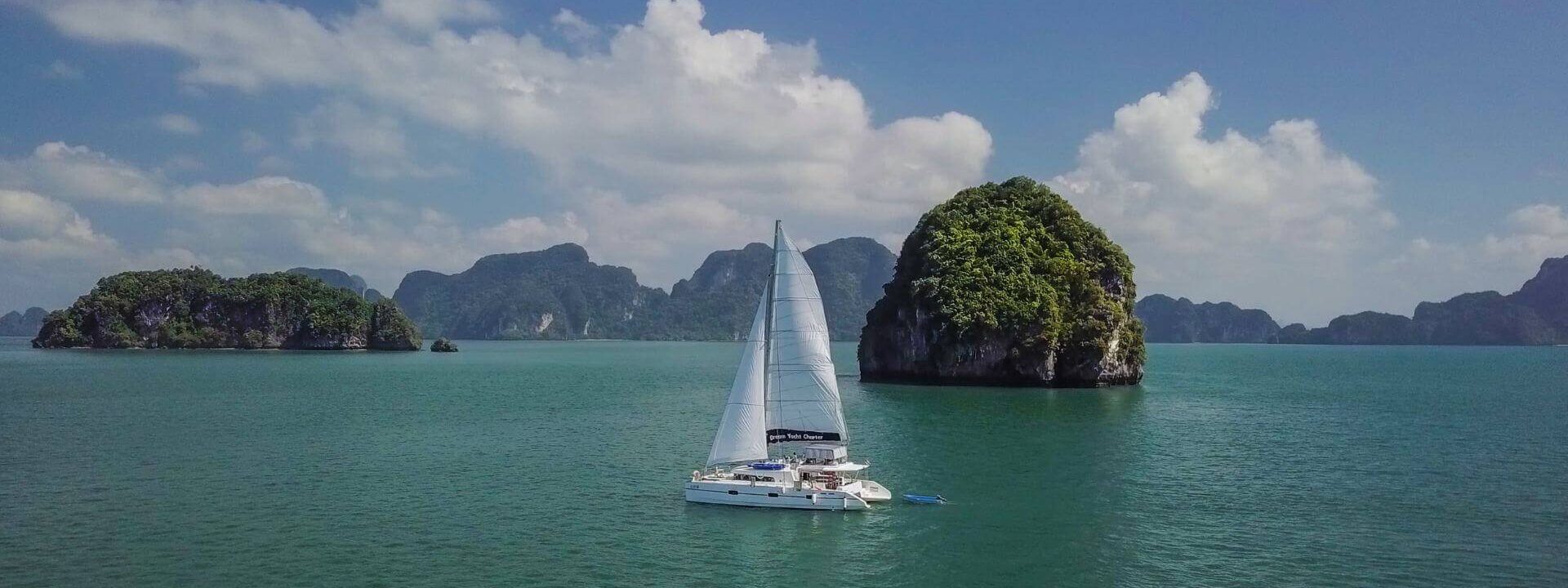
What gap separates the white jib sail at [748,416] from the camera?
36500 millimetres

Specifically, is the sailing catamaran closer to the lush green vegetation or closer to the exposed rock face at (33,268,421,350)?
the lush green vegetation

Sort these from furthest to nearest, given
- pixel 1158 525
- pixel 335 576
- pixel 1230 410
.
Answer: pixel 1230 410, pixel 1158 525, pixel 335 576

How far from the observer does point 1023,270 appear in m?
92.8

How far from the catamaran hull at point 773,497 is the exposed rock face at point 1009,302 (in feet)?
186

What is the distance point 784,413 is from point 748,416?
4.70ft

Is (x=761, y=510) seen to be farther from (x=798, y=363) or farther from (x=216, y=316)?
(x=216, y=316)

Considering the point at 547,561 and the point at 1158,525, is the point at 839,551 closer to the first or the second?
the point at 547,561

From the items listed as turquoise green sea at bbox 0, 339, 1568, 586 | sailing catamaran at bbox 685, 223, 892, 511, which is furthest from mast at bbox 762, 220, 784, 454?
turquoise green sea at bbox 0, 339, 1568, 586

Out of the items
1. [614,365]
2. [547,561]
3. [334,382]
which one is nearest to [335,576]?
[547,561]

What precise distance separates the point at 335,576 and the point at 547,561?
19.5ft

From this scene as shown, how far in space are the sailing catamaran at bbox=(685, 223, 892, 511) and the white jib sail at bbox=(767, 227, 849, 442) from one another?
0.03 metres

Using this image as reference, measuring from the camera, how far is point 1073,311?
91.8 m

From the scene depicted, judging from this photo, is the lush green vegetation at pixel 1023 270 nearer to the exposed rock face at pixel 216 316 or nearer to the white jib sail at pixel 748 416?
the white jib sail at pixel 748 416

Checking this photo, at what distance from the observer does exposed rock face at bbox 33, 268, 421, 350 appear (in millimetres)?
177250
